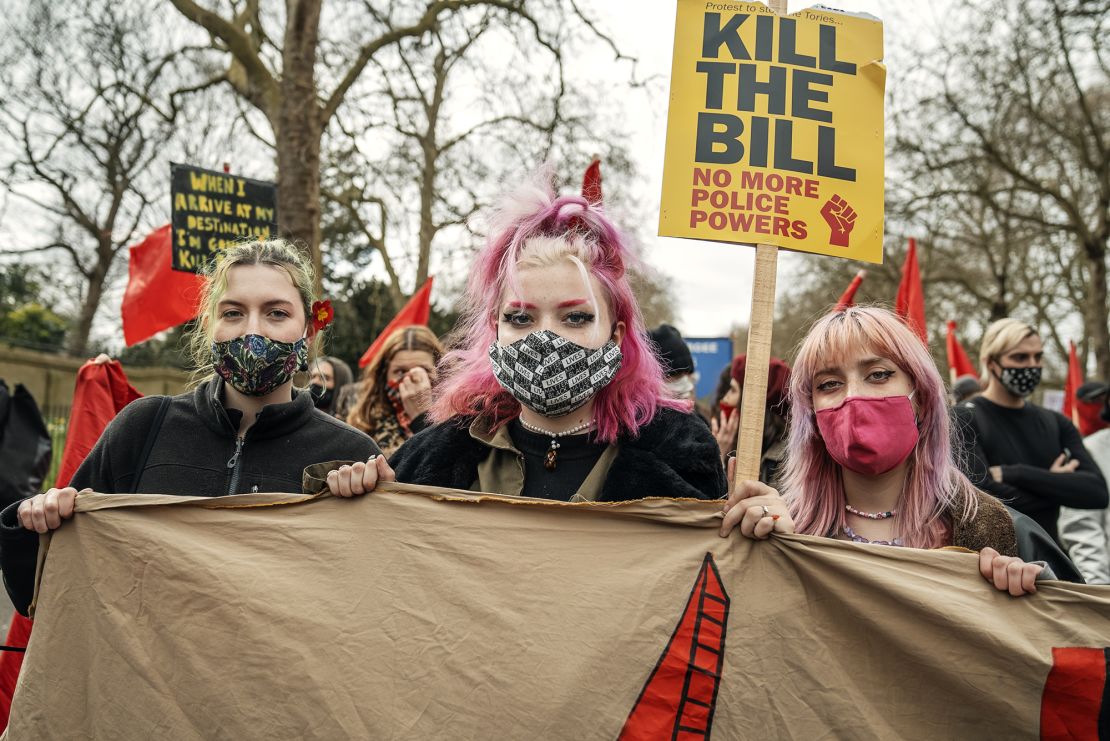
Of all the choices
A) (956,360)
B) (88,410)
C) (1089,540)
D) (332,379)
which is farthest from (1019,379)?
(88,410)

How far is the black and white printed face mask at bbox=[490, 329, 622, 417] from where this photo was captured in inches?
89.5

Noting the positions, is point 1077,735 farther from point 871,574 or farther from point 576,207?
point 576,207

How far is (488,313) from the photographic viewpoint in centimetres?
254

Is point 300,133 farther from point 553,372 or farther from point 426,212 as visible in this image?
point 426,212

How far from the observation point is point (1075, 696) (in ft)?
6.18

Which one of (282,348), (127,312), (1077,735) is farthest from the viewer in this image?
(127,312)

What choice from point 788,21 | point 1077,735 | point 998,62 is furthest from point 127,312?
point 998,62

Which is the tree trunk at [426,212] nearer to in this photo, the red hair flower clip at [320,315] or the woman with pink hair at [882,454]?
the red hair flower clip at [320,315]

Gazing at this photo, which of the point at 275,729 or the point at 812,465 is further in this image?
the point at 812,465

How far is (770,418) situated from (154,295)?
3907mm

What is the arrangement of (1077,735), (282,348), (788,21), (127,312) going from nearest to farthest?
1. (1077,735)
2. (788,21)
3. (282,348)
4. (127,312)

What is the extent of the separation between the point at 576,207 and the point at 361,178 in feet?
48.1

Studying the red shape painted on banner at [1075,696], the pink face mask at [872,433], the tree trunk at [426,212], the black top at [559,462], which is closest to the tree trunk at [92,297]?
the tree trunk at [426,212]

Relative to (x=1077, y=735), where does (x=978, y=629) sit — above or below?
above
